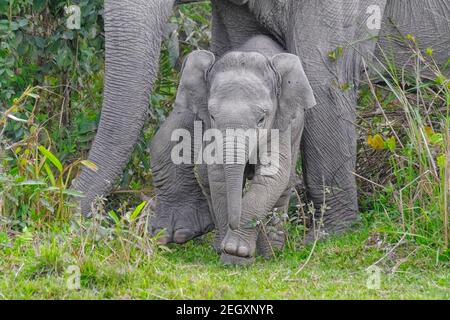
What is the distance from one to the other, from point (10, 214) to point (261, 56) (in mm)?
1628

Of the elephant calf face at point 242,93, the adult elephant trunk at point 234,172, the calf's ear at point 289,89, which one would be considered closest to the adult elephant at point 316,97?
the calf's ear at point 289,89

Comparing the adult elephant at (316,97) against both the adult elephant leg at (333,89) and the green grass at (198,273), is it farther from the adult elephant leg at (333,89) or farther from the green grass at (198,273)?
the green grass at (198,273)

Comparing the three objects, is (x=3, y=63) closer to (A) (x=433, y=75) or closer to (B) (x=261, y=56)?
(B) (x=261, y=56)

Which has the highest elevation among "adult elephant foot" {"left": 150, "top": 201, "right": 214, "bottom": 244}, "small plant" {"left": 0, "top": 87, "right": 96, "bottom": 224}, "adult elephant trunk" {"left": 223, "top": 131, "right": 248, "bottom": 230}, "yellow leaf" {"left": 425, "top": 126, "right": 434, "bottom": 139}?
"yellow leaf" {"left": 425, "top": 126, "right": 434, "bottom": 139}

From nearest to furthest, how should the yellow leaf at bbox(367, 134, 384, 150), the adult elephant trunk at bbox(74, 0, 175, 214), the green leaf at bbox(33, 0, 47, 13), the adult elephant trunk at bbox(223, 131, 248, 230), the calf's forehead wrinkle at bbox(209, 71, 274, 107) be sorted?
the adult elephant trunk at bbox(223, 131, 248, 230) → the adult elephant trunk at bbox(74, 0, 175, 214) → the calf's forehead wrinkle at bbox(209, 71, 274, 107) → the yellow leaf at bbox(367, 134, 384, 150) → the green leaf at bbox(33, 0, 47, 13)

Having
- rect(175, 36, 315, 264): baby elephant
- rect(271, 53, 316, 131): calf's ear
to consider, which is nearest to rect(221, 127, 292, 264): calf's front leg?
rect(175, 36, 315, 264): baby elephant

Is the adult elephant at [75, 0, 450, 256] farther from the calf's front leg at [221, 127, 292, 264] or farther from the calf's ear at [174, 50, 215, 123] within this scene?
the calf's front leg at [221, 127, 292, 264]

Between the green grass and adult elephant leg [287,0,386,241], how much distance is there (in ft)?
2.21

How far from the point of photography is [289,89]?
7.48 metres

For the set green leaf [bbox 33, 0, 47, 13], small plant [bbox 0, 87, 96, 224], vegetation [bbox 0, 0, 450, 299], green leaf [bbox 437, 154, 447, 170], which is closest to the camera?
vegetation [bbox 0, 0, 450, 299]

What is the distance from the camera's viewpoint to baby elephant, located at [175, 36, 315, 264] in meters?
7.04

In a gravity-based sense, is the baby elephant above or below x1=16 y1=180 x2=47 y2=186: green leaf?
above

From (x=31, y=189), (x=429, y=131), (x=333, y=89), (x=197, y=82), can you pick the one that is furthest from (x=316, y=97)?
(x=31, y=189)

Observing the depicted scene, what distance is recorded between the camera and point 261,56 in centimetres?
733
